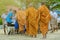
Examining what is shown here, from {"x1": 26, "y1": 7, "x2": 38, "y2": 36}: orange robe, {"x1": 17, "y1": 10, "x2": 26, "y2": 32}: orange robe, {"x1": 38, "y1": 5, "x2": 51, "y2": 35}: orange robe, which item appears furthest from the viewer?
{"x1": 17, "y1": 10, "x2": 26, "y2": 32}: orange robe

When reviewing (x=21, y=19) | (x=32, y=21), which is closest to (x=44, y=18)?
(x=32, y=21)

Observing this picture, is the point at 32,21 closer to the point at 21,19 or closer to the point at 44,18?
the point at 44,18

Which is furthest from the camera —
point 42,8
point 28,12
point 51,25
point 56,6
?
point 56,6

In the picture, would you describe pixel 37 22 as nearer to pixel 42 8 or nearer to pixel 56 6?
pixel 42 8

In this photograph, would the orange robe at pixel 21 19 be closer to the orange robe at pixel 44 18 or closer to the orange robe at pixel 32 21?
the orange robe at pixel 32 21

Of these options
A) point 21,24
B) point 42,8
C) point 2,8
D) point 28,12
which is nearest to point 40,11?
point 42,8

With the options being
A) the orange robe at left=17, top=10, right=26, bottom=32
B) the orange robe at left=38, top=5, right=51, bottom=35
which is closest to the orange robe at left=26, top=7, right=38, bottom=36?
the orange robe at left=38, top=5, right=51, bottom=35

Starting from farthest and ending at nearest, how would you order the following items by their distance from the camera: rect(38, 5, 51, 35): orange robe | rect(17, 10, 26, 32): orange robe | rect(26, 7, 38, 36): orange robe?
rect(17, 10, 26, 32): orange robe → rect(26, 7, 38, 36): orange robe → rect(38, 5, 51, 35): orange robe

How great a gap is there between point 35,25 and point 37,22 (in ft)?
0.79

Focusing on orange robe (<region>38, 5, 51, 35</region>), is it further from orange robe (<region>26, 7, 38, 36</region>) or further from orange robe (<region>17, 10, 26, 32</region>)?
orange robe (<region>17, 10, 26, 32</region>)

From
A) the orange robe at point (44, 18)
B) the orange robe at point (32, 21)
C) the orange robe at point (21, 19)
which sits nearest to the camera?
the orange robe at point (44, 18)

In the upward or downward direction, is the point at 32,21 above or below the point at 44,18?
below

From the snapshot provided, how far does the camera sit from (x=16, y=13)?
21234mm

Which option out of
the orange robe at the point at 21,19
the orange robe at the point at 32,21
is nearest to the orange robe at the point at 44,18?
the orange robe at the point at 32,21
